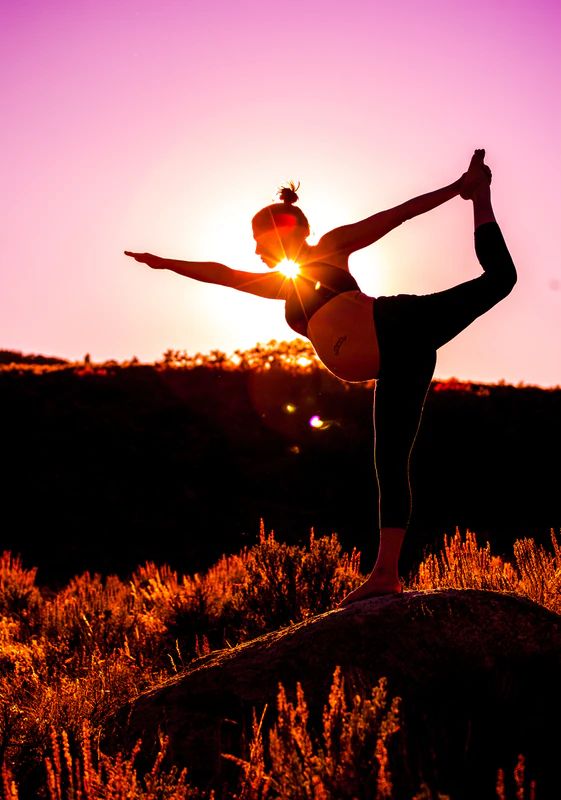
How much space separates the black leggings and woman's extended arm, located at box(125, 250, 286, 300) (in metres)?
0.70

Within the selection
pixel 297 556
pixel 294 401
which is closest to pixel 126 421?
pixel 294 401

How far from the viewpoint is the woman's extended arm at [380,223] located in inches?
159

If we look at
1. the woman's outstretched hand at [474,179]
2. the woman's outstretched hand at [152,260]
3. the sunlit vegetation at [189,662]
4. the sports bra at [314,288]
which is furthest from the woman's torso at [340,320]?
the sunlit vegetation at [189,662]

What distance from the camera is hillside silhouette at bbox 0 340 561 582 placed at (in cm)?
1708

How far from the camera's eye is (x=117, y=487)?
18.6 m

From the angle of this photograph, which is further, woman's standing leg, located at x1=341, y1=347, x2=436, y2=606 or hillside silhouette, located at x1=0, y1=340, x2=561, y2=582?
hillside silhouette, located at x1=0, y1=340, x2=561, y2=582

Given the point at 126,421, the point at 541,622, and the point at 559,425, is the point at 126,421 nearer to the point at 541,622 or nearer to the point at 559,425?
the point at 559,425

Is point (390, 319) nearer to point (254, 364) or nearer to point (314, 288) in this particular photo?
point (314, 288)

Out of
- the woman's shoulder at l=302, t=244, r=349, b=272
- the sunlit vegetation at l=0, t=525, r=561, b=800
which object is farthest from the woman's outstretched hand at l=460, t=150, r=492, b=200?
the sunlit vegetation at l=0, t=525, r=561, b=800

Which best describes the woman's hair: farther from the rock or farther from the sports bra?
the rock

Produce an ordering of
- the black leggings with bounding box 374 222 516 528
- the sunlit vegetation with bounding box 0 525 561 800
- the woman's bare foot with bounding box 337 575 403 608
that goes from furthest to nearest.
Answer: the woman's bare foot with bounding box 337 575 403 608
the black leggings with bounding box 374 222 516 528
the sunlit vegetation with bounding box 0 525 561 800

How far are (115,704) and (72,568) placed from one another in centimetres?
1166

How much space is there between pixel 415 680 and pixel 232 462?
16198 millimetres

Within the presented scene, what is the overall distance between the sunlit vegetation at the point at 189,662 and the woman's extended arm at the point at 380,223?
2.04m
